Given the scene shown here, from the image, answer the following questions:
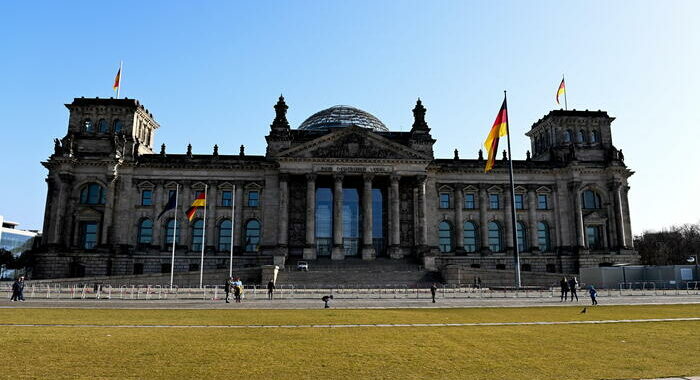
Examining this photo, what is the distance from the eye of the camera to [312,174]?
224ft

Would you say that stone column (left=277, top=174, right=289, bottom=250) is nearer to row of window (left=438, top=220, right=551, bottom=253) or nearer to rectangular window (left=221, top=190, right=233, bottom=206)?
rectangular window (left=221, top=190, right=233, bottom=206)

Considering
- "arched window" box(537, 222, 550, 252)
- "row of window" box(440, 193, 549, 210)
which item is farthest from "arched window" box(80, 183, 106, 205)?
"arched window" box(537, 222, 550, 252)

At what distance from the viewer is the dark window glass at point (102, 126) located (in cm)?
7294

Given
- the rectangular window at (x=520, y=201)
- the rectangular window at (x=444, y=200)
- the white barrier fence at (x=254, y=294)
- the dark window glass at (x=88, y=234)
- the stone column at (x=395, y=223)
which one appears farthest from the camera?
the rectangular window at (x=520, y=201)

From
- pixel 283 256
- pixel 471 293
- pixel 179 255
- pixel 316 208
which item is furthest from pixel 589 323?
pixel 179 255

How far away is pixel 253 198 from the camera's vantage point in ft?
238

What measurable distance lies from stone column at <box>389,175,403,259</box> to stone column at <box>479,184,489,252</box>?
1360 centimetres

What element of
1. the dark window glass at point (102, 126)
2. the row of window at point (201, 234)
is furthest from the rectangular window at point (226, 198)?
the dark window glass at point (102, 126)

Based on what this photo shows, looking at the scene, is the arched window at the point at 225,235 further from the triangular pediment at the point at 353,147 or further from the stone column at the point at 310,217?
the triangular pediment at the point at 353,147

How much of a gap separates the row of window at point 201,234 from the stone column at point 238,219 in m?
0.83

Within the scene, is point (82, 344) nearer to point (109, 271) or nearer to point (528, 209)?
point (109, 271)

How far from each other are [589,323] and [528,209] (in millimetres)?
58565

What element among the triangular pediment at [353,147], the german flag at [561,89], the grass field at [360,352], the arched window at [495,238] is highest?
the german flag at [561,89]

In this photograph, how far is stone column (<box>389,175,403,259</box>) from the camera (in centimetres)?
6656
